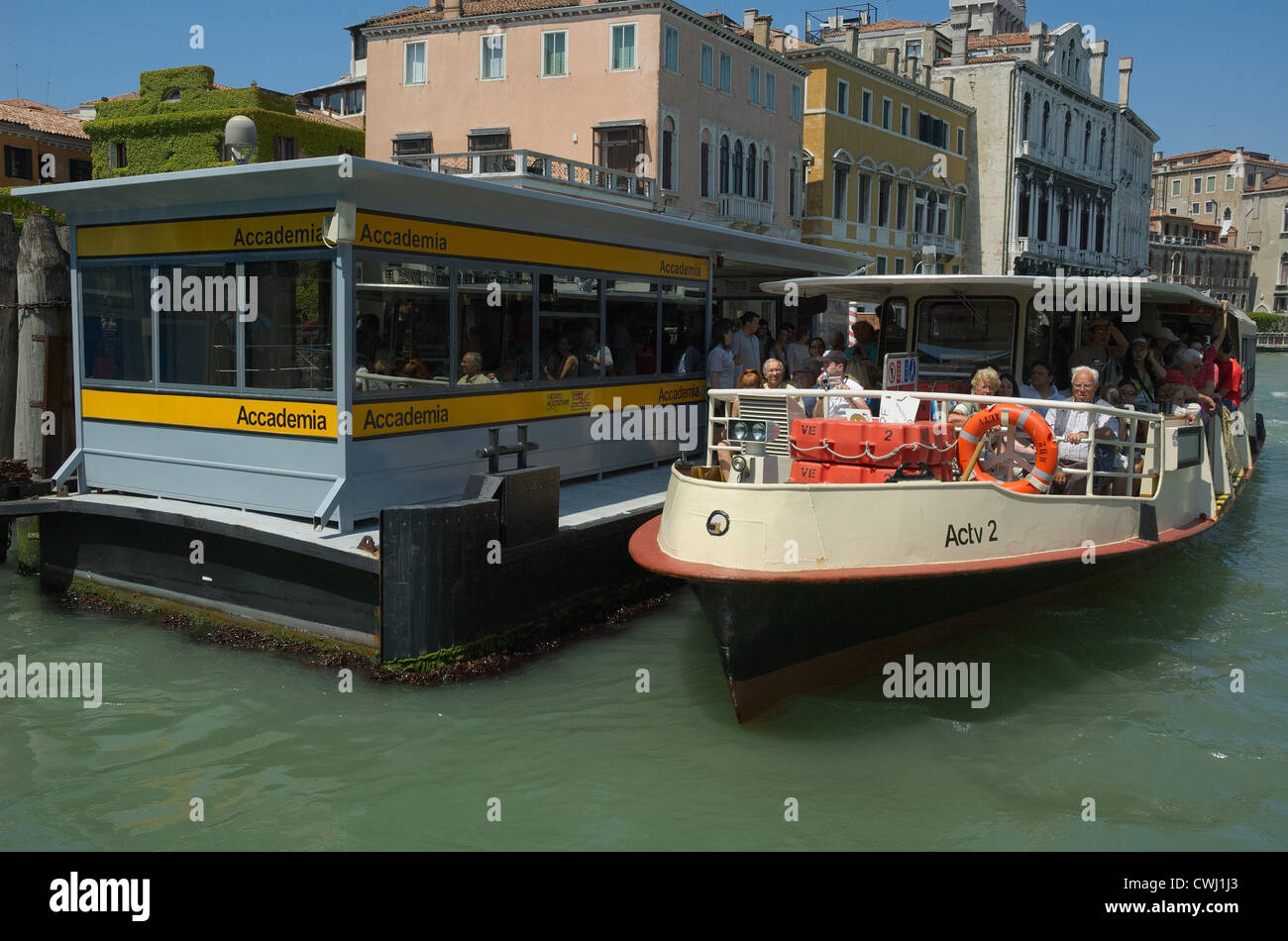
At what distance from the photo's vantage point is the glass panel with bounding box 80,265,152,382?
9602mm

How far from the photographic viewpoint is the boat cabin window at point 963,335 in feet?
36.2

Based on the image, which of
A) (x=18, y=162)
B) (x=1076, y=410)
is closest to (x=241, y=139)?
(x=1076, y=410)

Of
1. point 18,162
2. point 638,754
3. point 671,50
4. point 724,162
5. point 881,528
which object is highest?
point 671,50

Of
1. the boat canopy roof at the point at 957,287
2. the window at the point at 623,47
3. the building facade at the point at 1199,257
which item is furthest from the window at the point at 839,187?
the building facade at the point at 1199,257

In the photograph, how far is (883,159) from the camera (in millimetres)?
45156

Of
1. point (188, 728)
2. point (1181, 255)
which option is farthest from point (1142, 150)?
point (188, 728)

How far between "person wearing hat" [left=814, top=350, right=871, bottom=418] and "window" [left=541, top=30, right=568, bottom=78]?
2488 cm

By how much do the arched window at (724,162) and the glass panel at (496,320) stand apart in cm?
2735

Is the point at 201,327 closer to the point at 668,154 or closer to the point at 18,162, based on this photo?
the point at 668,154

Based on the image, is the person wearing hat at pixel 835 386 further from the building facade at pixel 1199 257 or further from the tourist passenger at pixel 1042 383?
the building facade at pixel 1199 257

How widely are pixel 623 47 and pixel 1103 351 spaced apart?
985 inches

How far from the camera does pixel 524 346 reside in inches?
406

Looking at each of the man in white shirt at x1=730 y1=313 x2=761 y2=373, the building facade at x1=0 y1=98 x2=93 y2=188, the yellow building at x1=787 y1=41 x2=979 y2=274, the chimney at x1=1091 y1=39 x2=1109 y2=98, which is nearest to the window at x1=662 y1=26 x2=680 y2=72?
the yellow building at x1=787 y1=41 x2=979 y2=274

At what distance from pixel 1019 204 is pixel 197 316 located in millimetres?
51185
